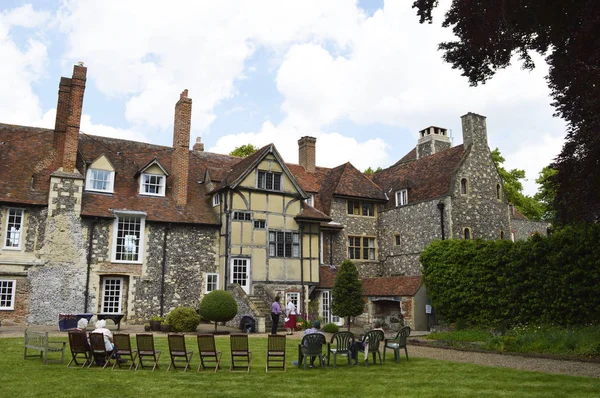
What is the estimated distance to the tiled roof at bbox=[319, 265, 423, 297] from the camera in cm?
2617

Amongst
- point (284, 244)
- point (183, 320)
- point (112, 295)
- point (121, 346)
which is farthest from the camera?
point (284, 244)

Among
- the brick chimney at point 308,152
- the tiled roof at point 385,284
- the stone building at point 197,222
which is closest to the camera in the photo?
the stone building at point 197,222

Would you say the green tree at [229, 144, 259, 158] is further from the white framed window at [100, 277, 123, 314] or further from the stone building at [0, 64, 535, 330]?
the white framed window at [100, 277, 123, 314]

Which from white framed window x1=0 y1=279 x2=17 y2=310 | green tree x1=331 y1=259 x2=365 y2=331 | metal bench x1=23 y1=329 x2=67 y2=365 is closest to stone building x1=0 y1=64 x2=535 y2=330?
white framed window x1=0 y1=279 x2=17 y2=310

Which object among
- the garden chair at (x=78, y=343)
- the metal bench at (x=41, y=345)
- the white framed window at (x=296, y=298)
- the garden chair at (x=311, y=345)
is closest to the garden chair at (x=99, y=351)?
the garden chair at (x=78, y=343)

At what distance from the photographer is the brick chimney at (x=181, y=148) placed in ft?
90.5

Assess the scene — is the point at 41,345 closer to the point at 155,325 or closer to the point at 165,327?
the point at 165,327

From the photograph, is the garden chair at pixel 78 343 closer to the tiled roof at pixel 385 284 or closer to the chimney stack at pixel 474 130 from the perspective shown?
the tiled roof at pixel 385 284

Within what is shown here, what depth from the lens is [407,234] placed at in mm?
31250

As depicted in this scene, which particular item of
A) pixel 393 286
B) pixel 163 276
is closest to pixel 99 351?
pixel 163 276

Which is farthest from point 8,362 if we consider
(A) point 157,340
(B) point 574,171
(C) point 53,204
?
(B) point 574,171

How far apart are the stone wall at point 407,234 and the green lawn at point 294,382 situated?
16764 mm

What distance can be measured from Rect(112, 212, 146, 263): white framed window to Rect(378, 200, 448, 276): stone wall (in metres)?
14.8

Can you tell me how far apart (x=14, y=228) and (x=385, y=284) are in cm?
1790
